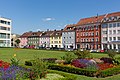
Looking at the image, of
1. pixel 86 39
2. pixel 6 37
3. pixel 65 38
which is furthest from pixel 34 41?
pixel 86 39

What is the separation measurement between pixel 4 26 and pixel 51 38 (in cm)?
3022

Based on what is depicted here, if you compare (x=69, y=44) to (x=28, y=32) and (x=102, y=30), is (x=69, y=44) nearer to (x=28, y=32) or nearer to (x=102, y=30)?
(x=102, y=30)

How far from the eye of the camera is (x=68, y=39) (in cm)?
10238

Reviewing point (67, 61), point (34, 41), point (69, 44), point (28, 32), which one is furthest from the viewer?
point (28, 32)

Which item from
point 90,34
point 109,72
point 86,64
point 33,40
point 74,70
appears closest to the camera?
point 109,72

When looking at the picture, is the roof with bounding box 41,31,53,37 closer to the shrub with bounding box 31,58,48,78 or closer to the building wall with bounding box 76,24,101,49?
the building wall with bounding box 76,24,101,49

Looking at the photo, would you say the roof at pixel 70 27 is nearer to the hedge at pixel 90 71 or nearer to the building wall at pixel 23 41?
the building wall at pixel 23 41

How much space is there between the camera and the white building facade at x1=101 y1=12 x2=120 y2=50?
7712cm

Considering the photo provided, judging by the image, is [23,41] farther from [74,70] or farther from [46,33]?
[74,70]

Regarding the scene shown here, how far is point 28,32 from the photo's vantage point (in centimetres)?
13438

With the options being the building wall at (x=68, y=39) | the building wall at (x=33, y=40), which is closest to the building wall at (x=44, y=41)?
the building wall at (x=33, y=40)

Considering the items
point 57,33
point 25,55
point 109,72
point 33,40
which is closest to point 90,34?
point 57,33

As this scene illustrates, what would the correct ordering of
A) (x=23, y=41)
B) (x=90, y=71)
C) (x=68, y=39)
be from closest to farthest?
(x=90, y=71)
(x=68, y=39)
(x=23, y=41)

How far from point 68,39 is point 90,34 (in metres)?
16.2
